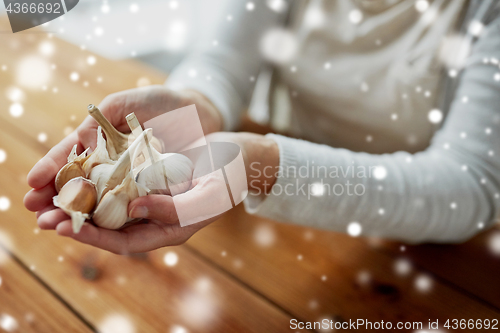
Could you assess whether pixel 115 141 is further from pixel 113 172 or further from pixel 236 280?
pixel 236 280

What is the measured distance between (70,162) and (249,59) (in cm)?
37

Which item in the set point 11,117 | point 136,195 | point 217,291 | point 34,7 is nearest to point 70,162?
point 136,195

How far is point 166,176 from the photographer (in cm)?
32

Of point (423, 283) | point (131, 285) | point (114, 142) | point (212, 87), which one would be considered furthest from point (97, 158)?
point (423, 283)

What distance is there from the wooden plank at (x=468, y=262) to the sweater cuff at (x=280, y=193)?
0.15m

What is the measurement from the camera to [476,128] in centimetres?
42

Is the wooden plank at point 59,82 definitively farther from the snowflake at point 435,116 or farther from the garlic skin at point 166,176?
the snowflake at point 435,116

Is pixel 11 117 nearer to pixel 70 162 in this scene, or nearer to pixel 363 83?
pixel 70 162

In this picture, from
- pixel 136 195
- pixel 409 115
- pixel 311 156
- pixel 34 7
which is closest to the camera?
pixel 136 195

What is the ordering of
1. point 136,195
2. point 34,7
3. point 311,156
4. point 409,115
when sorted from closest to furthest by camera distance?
point 136,195 → point 311,156 → point 409,115 → point 34,7

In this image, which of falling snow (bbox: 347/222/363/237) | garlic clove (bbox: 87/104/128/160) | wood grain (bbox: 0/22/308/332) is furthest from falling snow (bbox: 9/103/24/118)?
falling snow (bbox: 347/222/363/237)

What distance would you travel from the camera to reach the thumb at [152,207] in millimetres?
279

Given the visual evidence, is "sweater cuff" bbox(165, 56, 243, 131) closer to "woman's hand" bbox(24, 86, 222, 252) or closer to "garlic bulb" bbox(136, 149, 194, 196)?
"woman's hand" bbox(24, 86, 222, 252)

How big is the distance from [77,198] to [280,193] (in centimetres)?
20
